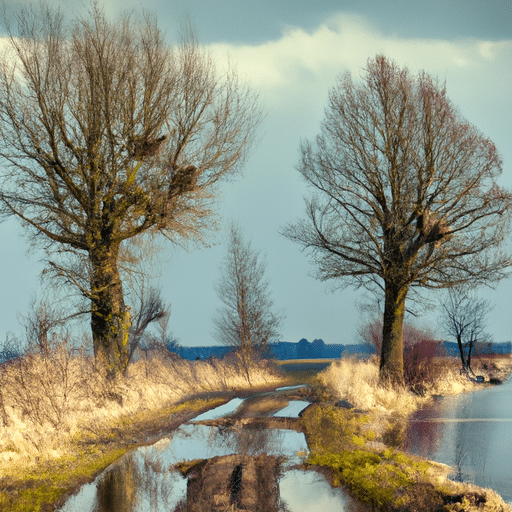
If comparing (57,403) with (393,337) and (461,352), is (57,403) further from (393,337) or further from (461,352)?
(461,352)

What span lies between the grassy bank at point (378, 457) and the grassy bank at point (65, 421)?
367 cm

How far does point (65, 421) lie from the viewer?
37.3 ft

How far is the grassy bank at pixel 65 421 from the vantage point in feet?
27.8

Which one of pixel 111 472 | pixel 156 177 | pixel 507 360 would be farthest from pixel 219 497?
pixel 507 360

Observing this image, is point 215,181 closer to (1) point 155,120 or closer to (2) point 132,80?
(1) point 155,120

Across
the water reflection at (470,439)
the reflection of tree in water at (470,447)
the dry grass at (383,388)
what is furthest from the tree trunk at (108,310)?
the reflection of tree in water at (470,447)

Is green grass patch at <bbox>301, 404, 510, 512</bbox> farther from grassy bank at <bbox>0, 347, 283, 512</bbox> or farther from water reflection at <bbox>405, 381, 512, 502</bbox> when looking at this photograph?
grassy bank at <bbox>0, 347, 283, 512</bbox>

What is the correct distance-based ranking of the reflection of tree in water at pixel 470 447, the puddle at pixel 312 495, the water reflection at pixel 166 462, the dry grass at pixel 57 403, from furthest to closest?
1. the dry grass at pixel 57 403
2. the reflection of tree in water at pixel 470 447
3. the water reflection at pixel 166 462
4. the puddle at pixel 312 495

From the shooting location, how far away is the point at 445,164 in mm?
17562

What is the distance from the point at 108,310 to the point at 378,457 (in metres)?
9.92

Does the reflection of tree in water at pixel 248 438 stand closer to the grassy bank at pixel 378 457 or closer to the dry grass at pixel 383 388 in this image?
the grassy bank at pixel 378 457

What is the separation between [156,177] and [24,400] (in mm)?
8068

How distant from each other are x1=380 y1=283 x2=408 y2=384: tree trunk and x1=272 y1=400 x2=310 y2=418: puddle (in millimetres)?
3411

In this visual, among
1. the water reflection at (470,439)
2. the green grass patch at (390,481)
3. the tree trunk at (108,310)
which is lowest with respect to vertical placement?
the water reflection at (470,439)
